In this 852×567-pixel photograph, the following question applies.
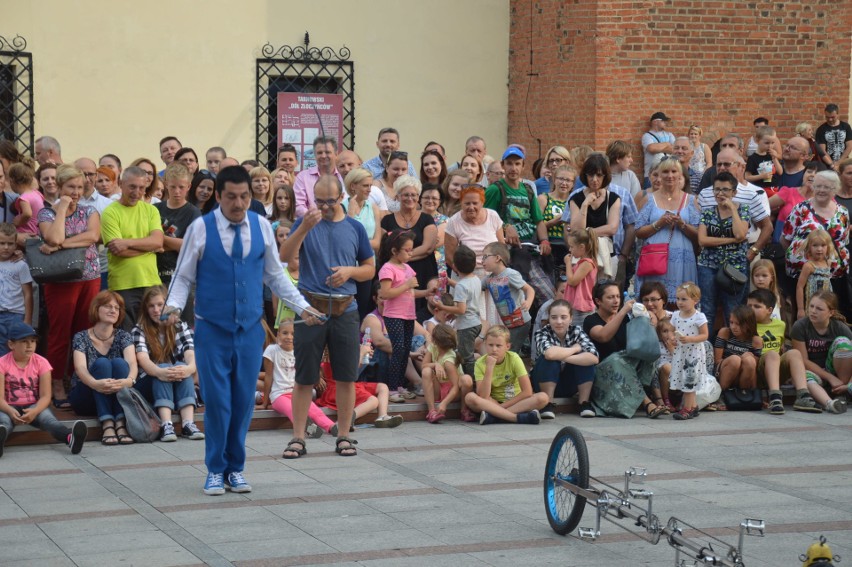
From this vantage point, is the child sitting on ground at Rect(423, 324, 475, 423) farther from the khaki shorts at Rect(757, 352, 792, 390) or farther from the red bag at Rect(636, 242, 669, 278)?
the khaki shorts at Rect(757, 352, 792, 390)

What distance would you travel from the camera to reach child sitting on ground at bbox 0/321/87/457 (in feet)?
29.4

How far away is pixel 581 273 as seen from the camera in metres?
10.9

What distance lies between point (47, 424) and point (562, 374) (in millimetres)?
4096

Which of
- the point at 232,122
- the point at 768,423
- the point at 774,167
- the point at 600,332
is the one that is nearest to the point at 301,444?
the point at 600,332

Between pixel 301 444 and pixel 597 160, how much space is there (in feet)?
14.0

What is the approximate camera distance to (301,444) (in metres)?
8.76

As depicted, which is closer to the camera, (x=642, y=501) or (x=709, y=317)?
(x=642, y=501)

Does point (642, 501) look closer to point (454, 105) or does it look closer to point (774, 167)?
point (774, 167)

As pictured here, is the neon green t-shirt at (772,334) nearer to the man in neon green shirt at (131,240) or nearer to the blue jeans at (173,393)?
the blue jeans at (173,393)

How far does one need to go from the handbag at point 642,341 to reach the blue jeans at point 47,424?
4414mm

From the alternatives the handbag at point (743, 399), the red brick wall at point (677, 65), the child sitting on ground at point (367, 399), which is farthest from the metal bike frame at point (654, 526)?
the red brick wall at point (677, 65)

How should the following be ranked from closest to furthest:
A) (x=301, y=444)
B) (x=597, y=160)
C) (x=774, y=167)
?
1. (x=301, y=444)
2. (x=597, y=160)
3. (x=774, y=167)

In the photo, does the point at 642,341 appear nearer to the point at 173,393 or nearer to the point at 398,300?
the point at 398,300

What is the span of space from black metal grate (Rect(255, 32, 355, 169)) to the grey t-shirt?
642cm
